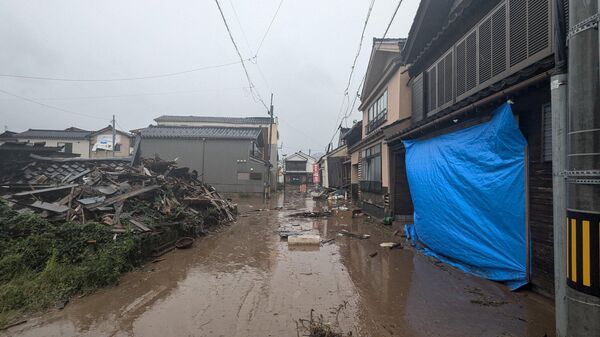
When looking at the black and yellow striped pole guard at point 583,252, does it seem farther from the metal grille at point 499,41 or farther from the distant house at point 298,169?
the distant house at point 298,169

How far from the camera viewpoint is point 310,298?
191 inches

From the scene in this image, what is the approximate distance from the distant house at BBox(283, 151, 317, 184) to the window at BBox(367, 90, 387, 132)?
137ft

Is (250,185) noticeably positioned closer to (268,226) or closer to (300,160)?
(268,226)

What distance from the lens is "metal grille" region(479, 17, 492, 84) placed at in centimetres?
646

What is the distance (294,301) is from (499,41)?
656cm

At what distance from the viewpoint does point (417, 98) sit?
10258 millimetres

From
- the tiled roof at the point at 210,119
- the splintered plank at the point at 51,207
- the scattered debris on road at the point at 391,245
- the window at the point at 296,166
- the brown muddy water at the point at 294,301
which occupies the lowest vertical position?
the brown muddy water at the point at 294,301

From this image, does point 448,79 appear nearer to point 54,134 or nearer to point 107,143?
point 107,143

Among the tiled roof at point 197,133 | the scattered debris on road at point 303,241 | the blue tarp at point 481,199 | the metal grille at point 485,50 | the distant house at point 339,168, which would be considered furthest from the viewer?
the tiled roof at point 197,133

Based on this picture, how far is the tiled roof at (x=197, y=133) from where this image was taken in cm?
2675

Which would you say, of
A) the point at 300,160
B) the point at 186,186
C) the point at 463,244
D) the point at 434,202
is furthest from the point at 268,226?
the point at 300,160

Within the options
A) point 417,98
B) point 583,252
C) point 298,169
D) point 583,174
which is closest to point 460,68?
point 417,98

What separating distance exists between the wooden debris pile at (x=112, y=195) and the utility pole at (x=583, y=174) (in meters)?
7.50

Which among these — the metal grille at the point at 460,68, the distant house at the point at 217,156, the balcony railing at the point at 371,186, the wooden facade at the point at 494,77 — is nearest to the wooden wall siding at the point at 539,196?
the wooden facade at the point at 494,77
